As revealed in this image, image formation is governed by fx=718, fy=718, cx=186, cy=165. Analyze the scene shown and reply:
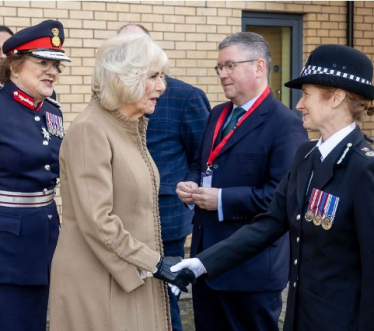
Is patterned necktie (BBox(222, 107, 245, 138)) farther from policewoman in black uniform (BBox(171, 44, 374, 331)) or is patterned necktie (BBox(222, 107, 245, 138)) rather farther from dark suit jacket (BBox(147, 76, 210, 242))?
policewoman in black uniform (BBox(171, 44, 374, 331))

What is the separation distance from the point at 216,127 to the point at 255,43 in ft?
1.68

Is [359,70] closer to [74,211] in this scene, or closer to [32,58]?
[74,211]

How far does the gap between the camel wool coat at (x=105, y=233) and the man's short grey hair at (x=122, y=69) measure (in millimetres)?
78

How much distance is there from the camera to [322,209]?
269cm

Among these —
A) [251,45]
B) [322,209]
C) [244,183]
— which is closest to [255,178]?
[244,183]

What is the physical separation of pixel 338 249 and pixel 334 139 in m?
0.43

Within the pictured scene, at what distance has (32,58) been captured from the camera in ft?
12.6

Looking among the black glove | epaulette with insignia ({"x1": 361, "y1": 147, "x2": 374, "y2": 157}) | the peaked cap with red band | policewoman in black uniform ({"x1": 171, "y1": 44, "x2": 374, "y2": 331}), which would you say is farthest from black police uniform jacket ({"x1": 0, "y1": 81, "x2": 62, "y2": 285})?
epaulette with insignia ({"x1": 361, "y1": 147, "x2": 374, "y2": 157})

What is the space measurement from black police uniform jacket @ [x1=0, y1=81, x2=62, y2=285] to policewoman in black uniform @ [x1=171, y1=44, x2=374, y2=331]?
1.42 meters

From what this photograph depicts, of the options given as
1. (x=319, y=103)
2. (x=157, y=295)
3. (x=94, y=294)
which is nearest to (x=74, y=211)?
(x=94, y=294)

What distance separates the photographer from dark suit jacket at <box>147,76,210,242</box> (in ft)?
15.2

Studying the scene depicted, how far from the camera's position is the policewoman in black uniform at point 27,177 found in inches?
144

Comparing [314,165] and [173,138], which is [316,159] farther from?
[173,138]

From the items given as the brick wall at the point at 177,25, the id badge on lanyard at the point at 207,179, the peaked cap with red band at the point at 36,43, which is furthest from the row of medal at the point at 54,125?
the brick wall at the point at 177,25
